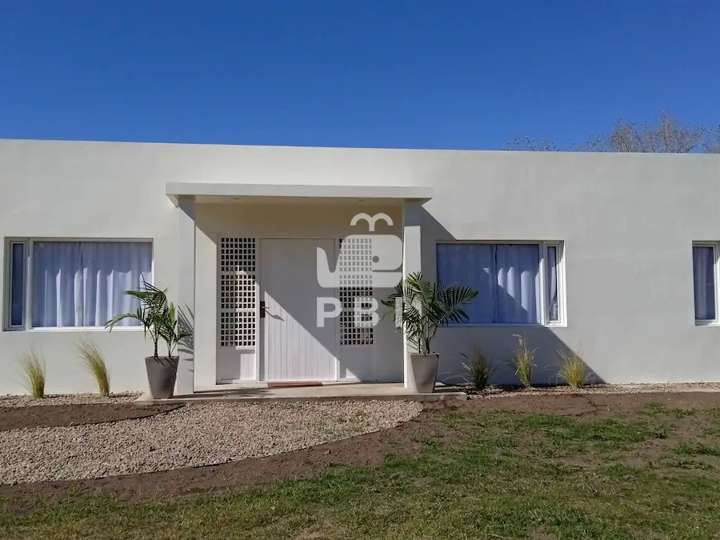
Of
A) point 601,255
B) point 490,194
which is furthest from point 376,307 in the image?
point 601,255

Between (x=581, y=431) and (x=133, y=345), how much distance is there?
7.26 metres

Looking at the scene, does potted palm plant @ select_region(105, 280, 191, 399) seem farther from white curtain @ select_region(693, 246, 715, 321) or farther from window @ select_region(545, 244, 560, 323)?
white curtain @ select_region(693, 246, 715, 321)

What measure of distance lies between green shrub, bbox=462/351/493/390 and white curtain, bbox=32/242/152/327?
5.91 metres

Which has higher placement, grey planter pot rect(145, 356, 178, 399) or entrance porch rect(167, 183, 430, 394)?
entrance porch rect(167, 183, 430, 394)

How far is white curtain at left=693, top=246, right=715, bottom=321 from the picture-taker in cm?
1218

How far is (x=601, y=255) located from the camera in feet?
38.7

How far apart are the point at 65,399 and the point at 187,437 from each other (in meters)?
3.54

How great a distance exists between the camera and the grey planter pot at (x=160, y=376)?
934cm

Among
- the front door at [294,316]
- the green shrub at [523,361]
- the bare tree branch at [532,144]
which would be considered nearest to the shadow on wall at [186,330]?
the front door at [294,316]

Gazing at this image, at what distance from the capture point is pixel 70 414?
8844 millimetres

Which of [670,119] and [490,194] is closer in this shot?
[490,194]

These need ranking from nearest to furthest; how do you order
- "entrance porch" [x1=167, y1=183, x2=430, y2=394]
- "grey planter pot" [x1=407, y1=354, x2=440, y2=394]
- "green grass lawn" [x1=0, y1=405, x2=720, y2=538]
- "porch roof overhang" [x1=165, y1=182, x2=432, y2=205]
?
"green grass lawn" [x1=0, y1=405, x2=720, y2=538] → "porch roof overhang" [x1=165, y1=182, x2=432, y2=205] → "grey planter pot" [x1=407, y1=354, x2=440, y2=394] → "entrance porch" [x1=167, y1=183, x2=430, y2=394]

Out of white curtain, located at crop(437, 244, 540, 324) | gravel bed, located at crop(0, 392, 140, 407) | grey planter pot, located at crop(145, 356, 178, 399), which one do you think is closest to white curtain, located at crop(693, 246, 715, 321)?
white curtain, located at crop(437, 244, 540, 324)

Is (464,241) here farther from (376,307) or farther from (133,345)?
(133,345)
